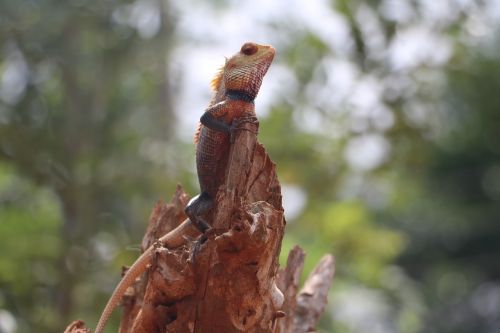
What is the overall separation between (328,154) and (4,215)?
132 inches

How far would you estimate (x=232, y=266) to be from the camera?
2.69 metres

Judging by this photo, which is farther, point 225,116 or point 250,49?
point 250,49

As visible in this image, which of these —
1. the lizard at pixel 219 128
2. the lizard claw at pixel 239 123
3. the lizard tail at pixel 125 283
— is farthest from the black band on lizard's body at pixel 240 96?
the lizard tail at pixel 125 283

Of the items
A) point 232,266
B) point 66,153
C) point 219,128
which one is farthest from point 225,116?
point 66,153

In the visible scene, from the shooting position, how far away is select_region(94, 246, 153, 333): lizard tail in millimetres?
3265

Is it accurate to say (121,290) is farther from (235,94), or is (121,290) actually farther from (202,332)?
(235,94)

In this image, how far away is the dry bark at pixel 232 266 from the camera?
2627mm

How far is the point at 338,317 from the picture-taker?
8.23 meters

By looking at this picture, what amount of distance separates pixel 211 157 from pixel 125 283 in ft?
2.18

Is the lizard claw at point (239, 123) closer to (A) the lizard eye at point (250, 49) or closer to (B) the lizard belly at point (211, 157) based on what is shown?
(B) the lizard belly at point (211, 157)

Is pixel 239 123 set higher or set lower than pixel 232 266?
higher

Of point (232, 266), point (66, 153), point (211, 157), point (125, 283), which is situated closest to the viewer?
point (232, 266)

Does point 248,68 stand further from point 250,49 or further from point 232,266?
point 232,266

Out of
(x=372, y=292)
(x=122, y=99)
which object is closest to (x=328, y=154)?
(x=372, y=292)
